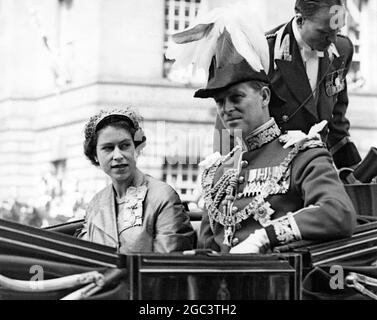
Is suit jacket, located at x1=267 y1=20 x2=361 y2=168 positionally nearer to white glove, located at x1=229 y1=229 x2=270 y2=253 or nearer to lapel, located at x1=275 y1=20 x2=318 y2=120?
lapel, located at x1=275 y1=20 x2=318 y2=120

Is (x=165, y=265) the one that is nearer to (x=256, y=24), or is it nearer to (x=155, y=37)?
(x=256, y=24)

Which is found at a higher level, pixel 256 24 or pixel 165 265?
pixel 256 24

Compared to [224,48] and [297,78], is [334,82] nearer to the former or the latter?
[297,78]

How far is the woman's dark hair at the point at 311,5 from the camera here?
15.2 feet

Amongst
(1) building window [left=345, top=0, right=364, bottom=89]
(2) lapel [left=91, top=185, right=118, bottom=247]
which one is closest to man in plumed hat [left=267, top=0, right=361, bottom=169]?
(2) lapel [left=91, top=185, right=118, bottom=247]

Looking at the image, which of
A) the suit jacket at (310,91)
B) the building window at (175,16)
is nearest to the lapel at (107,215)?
the suit jacket at (310,91)

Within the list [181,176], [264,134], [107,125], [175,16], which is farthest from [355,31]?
[264,134]

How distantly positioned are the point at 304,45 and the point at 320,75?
16 centimetres

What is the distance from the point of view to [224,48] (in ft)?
13.3

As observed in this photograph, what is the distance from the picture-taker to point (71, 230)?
15.2 feet

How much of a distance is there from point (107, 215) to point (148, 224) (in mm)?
187

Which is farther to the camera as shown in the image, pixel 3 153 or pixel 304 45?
pixel 3 153

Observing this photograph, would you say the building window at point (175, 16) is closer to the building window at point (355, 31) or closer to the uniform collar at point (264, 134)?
the building window at point (355, 31)
